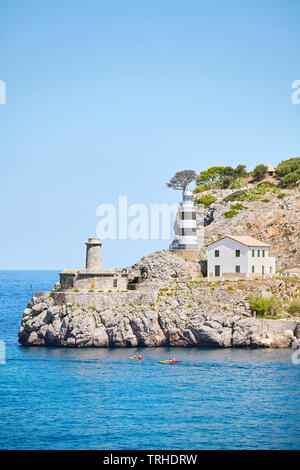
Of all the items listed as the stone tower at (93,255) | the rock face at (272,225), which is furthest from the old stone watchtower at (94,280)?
the rock face at (272,225)

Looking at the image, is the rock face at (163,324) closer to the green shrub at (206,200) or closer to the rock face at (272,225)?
the rock face at (272,225)

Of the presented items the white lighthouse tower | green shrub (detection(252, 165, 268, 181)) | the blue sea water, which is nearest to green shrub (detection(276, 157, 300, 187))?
green shrub (detection(252, 165, 268, 181))

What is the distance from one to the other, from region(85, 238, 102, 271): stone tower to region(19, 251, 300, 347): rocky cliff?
676 centimetres

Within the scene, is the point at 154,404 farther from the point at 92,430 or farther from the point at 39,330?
the point at 39,330

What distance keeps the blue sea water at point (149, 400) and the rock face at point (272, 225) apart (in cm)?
2772

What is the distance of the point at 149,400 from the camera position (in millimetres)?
49469

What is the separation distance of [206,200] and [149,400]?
211 feet

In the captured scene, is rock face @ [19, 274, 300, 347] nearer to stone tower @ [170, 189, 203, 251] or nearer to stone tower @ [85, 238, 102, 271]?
stone tower @ [85, 238, 102, 271]

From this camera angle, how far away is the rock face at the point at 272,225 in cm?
9069

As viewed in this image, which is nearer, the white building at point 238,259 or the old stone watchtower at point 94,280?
the old stone watchtower at point 94,280

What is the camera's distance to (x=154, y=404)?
48438 mm

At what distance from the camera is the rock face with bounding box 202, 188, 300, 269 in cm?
9069

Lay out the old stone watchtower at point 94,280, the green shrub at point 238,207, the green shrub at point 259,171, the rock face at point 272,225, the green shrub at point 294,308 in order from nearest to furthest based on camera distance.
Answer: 1. the green shrub at point 294,308
2. the old stone watchtower at point 94,280
3. the rock face at point 272,225
4. the green shrub at point 238,207
5. the green shrub at point 259,171

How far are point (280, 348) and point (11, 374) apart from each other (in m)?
27.2
